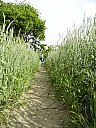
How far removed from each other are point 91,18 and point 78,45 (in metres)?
0.62

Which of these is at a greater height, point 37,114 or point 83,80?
point 83,80

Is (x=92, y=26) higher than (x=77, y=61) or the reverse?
higher

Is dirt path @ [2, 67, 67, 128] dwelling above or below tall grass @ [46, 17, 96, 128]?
below

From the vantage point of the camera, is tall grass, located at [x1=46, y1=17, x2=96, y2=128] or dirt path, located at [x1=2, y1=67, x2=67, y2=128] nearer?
tall grass, located at [x1=46, y1=17, x2=96, y2=128]

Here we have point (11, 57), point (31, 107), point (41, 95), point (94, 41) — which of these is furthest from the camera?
point (41, 95)

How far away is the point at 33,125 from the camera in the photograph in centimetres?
371

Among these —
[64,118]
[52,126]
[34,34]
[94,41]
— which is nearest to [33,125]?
[52,126]

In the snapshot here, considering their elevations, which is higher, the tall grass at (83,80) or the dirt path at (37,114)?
the tall grass at (83,80)

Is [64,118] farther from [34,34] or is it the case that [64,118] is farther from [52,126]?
[34,34]

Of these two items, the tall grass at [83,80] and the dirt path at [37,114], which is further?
the dirt path at [37,114]

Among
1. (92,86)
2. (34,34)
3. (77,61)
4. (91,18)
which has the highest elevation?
(34,34)

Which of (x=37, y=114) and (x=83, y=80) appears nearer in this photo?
(x=83, y=80)

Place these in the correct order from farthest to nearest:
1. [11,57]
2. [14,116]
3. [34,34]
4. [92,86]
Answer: [34,34]
[11,57]
[14,116]
[92,86]

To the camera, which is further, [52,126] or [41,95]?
[41,95]
